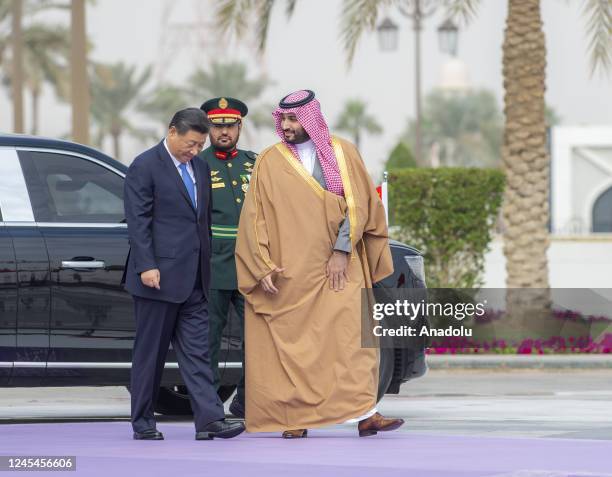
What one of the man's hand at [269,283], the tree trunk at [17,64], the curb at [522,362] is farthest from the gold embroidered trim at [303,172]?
the tree trunk at [17,64]

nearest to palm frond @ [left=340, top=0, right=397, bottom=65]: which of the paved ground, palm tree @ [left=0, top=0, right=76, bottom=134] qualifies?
the paved ground

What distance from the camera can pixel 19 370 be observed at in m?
9.91

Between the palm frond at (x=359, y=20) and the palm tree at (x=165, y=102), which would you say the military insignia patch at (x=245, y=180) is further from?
the palm tree at (x=165, y=102)

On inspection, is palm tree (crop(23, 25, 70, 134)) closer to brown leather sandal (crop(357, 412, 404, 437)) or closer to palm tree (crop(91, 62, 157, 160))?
palm tree (crop(91, 62, 157, 160))

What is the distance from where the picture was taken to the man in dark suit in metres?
8.98

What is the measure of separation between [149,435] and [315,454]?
1226 mm

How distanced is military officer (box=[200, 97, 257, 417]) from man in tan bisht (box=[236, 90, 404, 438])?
686 mm

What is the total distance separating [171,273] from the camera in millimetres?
8992

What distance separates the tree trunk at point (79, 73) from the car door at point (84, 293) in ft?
47.0

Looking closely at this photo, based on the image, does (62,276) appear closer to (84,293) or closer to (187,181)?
(84,293)

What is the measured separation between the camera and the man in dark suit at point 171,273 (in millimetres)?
8977

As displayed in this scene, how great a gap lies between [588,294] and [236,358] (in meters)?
14.1

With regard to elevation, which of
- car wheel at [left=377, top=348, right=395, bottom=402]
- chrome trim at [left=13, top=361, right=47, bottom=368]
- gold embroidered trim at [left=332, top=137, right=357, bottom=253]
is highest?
gold embroidered trim at [left=332, top=137, right=357, bottom=253]

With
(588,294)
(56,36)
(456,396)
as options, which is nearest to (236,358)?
(456,396)
